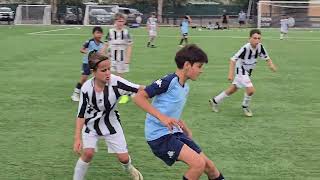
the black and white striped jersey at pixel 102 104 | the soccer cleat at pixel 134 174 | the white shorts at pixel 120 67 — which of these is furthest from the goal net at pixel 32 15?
the black and white striped jersey at pixel 102 104

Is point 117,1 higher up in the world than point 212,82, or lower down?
higher up

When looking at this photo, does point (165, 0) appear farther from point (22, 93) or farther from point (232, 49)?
point (22, 93)

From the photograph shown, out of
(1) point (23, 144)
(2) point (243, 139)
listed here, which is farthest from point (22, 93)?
(2) point (243, 139)

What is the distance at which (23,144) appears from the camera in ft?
26.7

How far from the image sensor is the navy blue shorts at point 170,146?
516 centimetres

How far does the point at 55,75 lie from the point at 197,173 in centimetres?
1189

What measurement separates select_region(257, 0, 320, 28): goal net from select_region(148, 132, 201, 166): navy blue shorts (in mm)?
48238

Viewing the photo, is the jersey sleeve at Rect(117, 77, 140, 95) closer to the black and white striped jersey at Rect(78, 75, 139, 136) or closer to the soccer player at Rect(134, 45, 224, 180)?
the black and white striped jersey at Rect(78, 75, 139, 136)

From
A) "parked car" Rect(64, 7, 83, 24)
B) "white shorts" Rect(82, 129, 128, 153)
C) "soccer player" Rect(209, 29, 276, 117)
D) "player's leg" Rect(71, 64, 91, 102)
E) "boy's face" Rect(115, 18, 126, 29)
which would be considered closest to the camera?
"white shorts" Rect(82, 129, 128, 153)

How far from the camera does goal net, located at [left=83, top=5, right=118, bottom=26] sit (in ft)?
165

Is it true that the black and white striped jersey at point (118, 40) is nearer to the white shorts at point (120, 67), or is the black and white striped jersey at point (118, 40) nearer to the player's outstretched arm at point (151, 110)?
the white shorts at point (120, 67)

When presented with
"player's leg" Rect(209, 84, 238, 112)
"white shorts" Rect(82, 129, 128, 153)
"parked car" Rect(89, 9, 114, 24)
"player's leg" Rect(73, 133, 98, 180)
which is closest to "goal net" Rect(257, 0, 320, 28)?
"parked car" Rect(89, 9, 114, 24)

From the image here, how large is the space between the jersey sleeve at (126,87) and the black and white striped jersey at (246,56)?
474 cm

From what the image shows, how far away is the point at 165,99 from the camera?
5.21 metres
